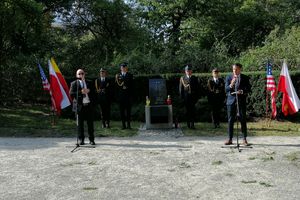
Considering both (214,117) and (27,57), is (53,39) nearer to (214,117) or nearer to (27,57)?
(27,57)

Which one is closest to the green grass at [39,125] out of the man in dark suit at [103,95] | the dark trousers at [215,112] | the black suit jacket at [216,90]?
the man in dark suit at [103,95]

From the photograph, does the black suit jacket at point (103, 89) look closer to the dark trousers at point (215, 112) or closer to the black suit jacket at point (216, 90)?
the black suit jacket at point (216, 90)

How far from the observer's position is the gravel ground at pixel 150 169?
21.4 ft

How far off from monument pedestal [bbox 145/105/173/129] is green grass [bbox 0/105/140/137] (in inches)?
19.9

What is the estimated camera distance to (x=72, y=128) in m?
13.5

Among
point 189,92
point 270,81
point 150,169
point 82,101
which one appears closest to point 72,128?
point 82,101

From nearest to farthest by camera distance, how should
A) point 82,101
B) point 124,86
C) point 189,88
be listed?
point 82,101 < point 124,86 < point 189,88

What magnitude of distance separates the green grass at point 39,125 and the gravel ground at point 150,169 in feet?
3.45

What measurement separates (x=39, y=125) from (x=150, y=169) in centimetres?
726

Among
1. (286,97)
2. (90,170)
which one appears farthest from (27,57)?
(90,170)

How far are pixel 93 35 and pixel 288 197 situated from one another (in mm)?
23577

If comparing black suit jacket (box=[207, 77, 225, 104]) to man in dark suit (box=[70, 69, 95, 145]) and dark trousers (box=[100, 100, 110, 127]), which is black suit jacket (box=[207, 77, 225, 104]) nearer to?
dark trousers (box=[100, 100, 110, 127])

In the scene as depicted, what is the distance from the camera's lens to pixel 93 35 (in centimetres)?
2848

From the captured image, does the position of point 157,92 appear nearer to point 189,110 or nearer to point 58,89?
point 189,110
